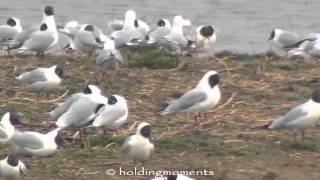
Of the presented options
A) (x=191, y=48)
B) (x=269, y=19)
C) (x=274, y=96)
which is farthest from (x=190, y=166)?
(x=269, y=19)

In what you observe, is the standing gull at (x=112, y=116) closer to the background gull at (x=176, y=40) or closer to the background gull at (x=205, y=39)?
the background gull at (x=176, y=40)

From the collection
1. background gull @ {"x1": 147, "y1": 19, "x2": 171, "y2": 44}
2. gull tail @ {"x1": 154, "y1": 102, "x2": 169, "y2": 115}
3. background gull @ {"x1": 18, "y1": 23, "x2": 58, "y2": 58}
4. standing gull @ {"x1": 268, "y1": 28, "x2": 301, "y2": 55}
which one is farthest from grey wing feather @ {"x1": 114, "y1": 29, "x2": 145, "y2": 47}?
gull tail @ {"x1": 154, "y1": 102, "x2": 169, "y2": 115}

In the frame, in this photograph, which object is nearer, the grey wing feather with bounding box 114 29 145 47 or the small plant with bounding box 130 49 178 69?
the small plant with bounding box 130 49 178 69

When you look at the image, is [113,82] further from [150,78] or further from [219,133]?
[219,133]

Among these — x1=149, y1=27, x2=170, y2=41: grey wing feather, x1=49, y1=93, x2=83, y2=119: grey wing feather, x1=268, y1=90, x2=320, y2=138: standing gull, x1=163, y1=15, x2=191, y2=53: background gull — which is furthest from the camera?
x1=149, y1=27, x2=170, y2=41: grey wing feather

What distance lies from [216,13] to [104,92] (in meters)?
12.1

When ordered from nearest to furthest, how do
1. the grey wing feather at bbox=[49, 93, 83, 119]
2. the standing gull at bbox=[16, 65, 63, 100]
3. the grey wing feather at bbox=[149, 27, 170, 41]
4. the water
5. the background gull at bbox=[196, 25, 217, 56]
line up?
1. the grey wing feather at bbox=[49, 93, 83, 119]
2. the standing gull at bbox=[16, 65, 63, 100]
3. the grey wing feather at bbox=[149, 27, 170, 41]
4. the background gull at bbox=[196, 25, 217, 56]
5. the water

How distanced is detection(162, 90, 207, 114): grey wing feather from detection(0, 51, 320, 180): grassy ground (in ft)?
0.45

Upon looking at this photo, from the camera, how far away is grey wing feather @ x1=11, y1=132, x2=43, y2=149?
8.38 meters

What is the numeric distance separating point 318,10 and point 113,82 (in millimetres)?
11946

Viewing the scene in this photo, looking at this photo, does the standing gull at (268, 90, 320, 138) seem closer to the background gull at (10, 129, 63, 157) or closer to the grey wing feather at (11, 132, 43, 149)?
the background gull at (10, 129, 63, 157)

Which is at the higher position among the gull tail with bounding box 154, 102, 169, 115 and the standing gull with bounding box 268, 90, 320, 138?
the gull tail with bounding box 154, 102, 169, 115

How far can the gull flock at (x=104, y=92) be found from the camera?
8406 mm

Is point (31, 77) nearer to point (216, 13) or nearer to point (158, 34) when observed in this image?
point (158, 34)
